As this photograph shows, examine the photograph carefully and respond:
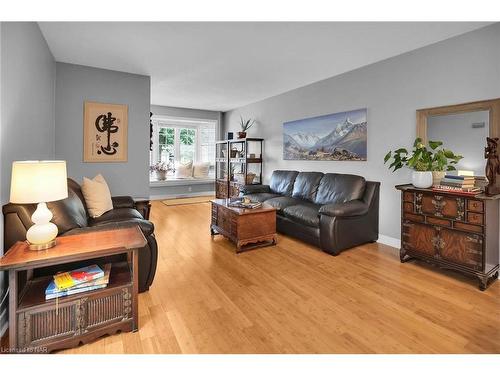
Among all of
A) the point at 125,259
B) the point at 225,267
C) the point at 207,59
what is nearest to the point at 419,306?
the point at 225,267

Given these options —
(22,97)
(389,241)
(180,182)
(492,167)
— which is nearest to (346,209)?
(389,241)

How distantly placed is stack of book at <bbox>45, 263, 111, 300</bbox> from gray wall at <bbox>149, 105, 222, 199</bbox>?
543 centimetres

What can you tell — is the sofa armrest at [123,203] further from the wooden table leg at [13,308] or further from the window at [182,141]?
the window at [182,141]

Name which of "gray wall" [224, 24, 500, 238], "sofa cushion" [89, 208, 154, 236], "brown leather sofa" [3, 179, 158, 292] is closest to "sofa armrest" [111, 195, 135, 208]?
"sofa cushion" [89, 208, 154, 236]

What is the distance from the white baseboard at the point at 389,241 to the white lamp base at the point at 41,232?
3.65m

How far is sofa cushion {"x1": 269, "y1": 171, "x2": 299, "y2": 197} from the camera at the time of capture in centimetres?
482

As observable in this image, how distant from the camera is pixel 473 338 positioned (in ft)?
5.68

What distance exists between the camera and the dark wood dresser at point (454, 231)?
237cm

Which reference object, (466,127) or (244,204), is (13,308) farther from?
(466,127)

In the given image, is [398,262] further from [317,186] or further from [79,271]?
[79,271]

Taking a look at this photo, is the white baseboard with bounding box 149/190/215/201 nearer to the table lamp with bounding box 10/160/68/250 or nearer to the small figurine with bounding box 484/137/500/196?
the table lamp with bounding box 10/160/68/250

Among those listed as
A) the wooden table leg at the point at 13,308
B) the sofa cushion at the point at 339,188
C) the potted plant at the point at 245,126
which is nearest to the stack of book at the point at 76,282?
the wooden table leg at the point at 13,308

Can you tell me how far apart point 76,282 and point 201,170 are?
6.09m

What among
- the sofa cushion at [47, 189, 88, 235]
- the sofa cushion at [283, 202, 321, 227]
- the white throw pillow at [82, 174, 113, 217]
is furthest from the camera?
the sofa cushion at [283, 202, 321, 227]
